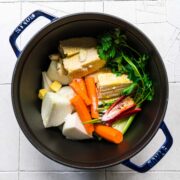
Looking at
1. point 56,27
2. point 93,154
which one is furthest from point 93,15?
point 93,154

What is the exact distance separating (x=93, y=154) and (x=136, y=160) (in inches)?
5.3

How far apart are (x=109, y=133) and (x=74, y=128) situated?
0.08m

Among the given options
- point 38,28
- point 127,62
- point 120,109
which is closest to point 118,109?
point 120,109

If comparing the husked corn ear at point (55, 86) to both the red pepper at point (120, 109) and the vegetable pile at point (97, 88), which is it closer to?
the vegetable pile at point (97, 88)

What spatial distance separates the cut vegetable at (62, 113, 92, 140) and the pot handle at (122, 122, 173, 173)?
116mm

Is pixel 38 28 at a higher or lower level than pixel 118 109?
higher

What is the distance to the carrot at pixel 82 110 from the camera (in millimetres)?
980

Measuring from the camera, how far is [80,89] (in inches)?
39.2

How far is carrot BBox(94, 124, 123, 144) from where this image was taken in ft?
3.20

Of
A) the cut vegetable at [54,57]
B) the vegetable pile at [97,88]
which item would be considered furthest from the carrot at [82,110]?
the cut vegetable at [54,57]

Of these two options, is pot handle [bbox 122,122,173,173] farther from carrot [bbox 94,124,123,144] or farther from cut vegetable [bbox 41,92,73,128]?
cut vegetable [bbox 41,92,73,128]

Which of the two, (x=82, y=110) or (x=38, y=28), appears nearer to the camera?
(x=82, y=110)

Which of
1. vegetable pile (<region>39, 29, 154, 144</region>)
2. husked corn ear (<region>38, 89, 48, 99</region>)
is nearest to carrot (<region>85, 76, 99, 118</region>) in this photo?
vegetable pile (<region>39, 29, 154, 144</region>)

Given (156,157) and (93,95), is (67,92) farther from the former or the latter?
(156,157)
